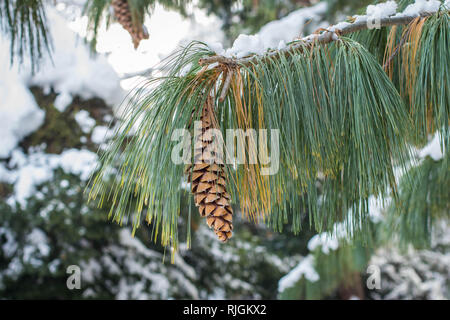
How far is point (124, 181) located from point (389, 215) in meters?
1.10

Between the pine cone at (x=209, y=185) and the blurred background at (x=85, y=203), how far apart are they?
112 cm

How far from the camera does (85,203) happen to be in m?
1.79

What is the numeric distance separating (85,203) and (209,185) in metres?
1.47

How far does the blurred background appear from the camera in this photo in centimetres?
175

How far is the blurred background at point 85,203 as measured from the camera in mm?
1755

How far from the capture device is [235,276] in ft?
8.69

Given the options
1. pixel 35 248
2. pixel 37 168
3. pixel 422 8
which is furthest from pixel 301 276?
pixel 422 8

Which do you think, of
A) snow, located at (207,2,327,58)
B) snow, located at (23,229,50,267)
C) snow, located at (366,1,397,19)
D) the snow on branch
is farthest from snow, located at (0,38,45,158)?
snow, located at (366,1,397,19)

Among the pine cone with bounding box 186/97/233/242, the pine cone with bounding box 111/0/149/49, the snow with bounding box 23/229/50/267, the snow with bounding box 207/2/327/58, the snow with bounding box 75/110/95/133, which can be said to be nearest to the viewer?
the pine cone with bounding box 186/97/233/242

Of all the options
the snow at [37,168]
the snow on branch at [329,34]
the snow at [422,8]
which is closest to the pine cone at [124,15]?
the snow on branch at [329,34]

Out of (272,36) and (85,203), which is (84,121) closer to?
(85,203)

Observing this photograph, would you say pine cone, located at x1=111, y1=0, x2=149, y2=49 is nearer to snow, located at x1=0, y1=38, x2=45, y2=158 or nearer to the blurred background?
the blurred background

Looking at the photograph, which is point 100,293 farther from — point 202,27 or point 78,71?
point 202,27

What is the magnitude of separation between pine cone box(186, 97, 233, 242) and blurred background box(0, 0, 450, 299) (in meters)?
1.12
